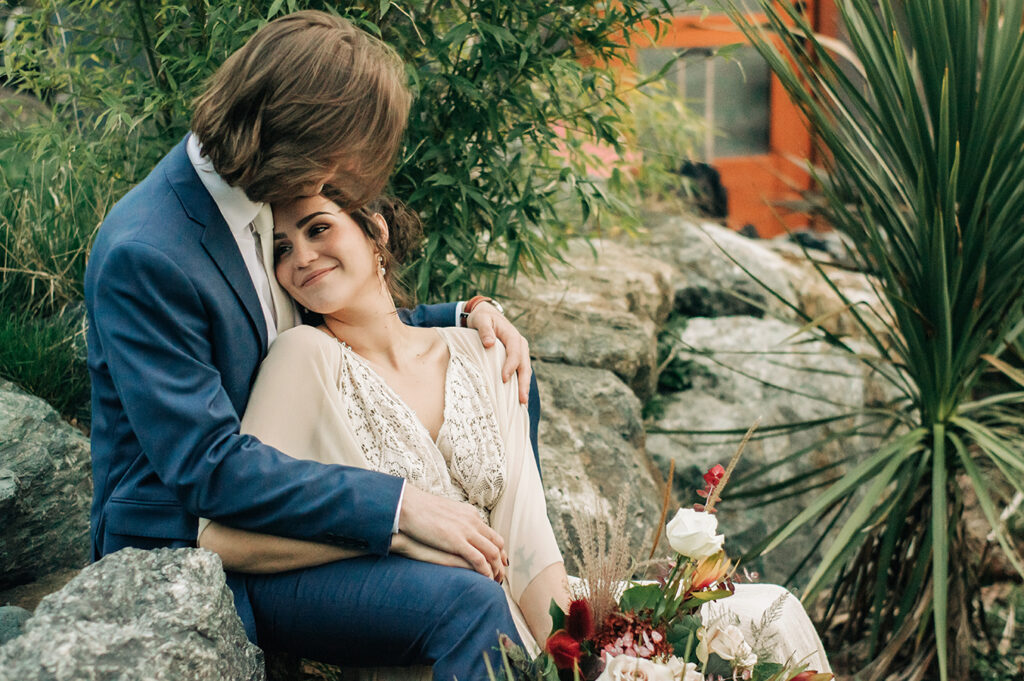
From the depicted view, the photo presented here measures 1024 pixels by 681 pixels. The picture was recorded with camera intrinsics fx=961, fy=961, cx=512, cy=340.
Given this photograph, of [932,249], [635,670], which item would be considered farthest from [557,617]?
[932,249]

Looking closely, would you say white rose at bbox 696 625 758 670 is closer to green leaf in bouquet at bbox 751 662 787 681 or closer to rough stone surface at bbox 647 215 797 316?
green leaf in bouquet at bbox 751 662 787 681

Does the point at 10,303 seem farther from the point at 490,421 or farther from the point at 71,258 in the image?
the point at 490,421

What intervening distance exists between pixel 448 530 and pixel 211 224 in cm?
78

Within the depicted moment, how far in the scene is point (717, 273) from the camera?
521 cm

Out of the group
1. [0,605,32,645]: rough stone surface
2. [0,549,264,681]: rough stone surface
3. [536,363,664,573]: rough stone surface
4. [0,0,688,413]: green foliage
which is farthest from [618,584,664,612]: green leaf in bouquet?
[0,0,688,413]: green foliage

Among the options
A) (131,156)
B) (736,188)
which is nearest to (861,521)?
(131,156)

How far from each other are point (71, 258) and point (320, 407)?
1728 mm

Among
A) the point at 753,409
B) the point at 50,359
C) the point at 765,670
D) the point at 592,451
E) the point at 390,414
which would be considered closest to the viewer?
the point at 765,670

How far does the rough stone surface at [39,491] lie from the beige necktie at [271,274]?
0.92m

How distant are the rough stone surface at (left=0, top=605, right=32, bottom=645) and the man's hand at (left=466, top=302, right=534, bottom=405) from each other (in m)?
1.19

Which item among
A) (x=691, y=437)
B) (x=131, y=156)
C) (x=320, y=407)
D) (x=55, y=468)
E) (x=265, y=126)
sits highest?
(x=265, y=126)

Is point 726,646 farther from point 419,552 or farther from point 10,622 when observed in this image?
point 10,622

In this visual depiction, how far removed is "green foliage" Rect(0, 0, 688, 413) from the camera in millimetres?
2980

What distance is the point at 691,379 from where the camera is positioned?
4.57m
